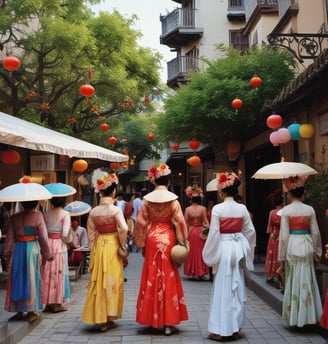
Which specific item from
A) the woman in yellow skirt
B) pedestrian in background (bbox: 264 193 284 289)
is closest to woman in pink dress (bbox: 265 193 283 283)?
pedestrian in background (bbox: 264 193 284 289)

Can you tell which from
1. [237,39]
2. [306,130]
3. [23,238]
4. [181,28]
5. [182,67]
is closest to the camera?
[23,238]

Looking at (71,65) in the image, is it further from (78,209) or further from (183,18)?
(183,18)

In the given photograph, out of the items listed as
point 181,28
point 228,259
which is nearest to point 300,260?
point 228,259

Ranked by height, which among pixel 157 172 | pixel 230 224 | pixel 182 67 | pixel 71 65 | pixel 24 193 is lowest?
pixel 230 224

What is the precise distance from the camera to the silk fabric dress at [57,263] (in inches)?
299

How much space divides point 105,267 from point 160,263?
76cm

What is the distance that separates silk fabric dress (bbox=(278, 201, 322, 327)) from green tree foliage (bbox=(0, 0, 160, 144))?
33.8ft

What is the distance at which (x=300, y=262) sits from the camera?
644 centimetres

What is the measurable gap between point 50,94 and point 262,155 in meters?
A: 7.75

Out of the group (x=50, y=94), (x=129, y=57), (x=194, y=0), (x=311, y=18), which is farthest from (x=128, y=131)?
(x=311, y=18)

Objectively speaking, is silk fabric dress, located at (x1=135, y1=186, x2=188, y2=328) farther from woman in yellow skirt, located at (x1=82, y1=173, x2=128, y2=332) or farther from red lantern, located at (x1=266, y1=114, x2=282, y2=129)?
→ red lantern, located at (x1=266, y1=114, x2=282, y2=129)

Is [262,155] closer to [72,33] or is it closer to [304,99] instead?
[304,99]

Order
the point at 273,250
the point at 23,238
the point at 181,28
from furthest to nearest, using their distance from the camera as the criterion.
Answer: the point at 181,28 < the point at 273,250 < the point at 23,238

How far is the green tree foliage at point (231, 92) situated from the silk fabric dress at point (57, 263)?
6703mm
